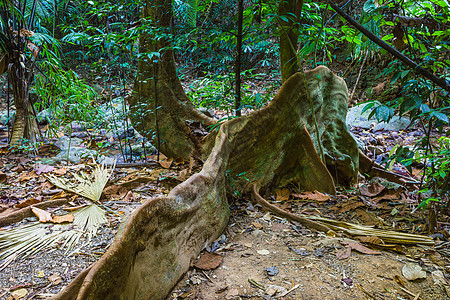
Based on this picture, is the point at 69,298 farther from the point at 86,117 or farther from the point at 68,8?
the point at 68,8

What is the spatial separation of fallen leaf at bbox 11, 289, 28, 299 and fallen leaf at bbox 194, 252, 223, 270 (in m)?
0.92

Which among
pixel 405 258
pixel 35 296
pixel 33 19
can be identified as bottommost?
pixel 405 258

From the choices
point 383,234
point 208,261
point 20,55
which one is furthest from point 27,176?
point 383,234

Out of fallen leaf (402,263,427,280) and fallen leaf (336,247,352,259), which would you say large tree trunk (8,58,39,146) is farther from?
fallen leaf (402,263,427,280)

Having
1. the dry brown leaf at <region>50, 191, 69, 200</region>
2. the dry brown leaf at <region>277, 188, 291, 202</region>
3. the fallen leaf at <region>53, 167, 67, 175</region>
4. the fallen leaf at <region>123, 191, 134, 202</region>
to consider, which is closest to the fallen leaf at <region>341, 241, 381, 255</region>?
the dry brown leaf at <region>277, 188, 291, 202</region>

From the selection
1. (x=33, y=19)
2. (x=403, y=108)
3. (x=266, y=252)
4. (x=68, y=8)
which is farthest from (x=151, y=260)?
(x=68, y=8)

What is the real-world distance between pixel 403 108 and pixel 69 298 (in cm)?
224

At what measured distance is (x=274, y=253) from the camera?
1.93m

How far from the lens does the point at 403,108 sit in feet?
6.23

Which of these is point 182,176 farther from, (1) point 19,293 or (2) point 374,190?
(2) point 374,190

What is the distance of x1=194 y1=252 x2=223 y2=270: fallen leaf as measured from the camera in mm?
1749

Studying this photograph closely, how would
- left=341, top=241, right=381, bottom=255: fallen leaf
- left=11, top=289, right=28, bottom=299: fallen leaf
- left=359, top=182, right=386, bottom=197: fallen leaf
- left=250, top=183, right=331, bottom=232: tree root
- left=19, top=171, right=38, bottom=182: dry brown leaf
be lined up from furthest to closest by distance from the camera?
left=19, top=171, right=38, bottom=182: dry brown leaf → left=359, top=182, right=386, bottom=197: fallen leaf → left=250, top=183, right=331, bottom=232: tree root → left=341, top=241, right=381, bottom=255: fallen leaf → left=11, top=289, right=28, bottom=299: fallen leaf

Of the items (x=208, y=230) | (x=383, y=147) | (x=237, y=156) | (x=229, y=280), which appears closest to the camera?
(x=229, y=280)

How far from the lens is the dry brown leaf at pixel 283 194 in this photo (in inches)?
120
